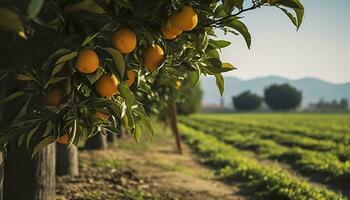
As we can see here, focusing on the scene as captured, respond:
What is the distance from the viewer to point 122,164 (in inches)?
377

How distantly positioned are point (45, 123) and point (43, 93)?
0.17 m

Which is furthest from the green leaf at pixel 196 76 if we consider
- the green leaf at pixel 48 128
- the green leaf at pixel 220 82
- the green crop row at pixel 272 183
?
the green crop row at pixel 272 183

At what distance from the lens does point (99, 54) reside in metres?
2.26

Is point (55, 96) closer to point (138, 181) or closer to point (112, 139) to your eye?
point (138, 181)

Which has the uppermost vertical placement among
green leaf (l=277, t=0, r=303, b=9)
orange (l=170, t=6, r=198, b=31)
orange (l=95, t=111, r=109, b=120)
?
green leaf (l=277, t=0, r=303, b=9)

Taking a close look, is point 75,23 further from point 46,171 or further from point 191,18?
point 46,171

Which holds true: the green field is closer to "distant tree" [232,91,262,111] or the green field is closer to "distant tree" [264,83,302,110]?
"distant tree" [264,83,302,110]

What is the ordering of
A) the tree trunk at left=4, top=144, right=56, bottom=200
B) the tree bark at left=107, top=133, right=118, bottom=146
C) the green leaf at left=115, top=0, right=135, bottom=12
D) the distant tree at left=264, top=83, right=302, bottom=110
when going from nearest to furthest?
the green leaf at left=115, top=0, right=135, bottom=12, the tree trunk at left=4, top=144, right=56, bottom=200, the tree bark at left=107, top=133, right=118, bottom=146, the distant tree at left=264, top=83, right=302, bottom=110

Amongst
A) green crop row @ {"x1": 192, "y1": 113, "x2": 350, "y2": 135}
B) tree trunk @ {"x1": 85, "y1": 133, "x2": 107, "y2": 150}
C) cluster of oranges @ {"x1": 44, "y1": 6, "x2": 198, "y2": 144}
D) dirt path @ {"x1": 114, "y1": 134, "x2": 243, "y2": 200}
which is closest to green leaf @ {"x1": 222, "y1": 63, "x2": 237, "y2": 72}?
cluster of oranges @ {"x1": 44, "y1": 6, "x2": 198, "y2": 144}

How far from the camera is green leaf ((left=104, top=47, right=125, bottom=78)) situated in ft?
7.19

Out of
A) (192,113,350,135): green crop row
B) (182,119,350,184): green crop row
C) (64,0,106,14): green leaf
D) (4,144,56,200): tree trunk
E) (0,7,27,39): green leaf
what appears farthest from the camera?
(192,113,350,135): green crop row

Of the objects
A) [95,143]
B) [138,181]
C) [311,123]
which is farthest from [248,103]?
[138,181]

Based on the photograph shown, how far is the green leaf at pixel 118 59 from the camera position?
219 cm

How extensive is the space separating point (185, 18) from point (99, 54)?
450 mm
